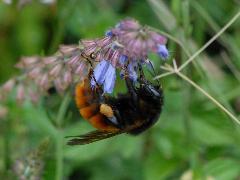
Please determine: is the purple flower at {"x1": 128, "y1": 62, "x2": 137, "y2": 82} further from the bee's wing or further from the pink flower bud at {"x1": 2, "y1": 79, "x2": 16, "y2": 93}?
the pink flower bud at {"x1": 2, "y1": 79, "x2": 16, "y2": 93}

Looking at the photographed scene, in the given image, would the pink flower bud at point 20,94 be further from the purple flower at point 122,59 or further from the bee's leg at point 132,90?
the purple flower at point 122,59

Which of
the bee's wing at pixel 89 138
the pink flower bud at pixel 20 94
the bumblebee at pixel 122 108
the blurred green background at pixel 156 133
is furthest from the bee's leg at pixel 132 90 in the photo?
the pink flower bud at pixel 20 94

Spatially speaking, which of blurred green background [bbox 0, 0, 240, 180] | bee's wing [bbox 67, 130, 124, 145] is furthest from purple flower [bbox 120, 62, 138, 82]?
blurred green background [bbox 0, 0, 240, 180]

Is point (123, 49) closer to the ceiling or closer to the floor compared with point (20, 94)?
closer to the floor

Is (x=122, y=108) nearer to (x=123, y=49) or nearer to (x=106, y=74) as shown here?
(x=106, y=74)

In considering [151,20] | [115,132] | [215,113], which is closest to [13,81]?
[115,132]

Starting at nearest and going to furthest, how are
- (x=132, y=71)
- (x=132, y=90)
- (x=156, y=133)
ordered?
(x=132, y=71) < (x=132, y=90) < (x=156, y=133)

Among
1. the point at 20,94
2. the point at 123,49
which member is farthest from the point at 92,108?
the point at 20,94
